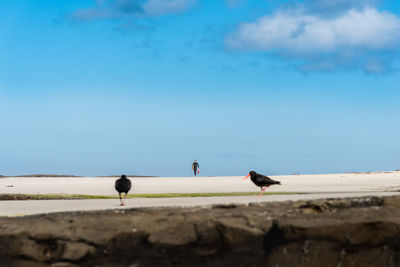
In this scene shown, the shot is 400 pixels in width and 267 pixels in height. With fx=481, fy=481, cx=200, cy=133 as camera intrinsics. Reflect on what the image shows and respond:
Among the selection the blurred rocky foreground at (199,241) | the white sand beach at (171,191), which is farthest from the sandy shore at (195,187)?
the blurred rocky foreground at (199,241)

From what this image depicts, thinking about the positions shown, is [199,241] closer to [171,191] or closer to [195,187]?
[171,191]

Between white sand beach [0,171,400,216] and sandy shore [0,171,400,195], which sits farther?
sandy shore [0,171,400,195]

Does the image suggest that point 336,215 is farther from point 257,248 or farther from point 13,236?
point 13,236

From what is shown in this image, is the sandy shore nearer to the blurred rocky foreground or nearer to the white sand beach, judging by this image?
the white sand beach

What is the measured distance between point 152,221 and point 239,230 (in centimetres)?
100

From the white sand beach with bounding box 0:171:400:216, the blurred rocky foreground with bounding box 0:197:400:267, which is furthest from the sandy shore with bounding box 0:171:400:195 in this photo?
the blurred rocky foreground with bounding box 0:197:400:267

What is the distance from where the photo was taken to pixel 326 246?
5.34 m

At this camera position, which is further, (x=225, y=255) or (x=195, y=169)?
(x=195, y=169)

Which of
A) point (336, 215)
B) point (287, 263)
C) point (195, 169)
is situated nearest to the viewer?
point (287, 263)

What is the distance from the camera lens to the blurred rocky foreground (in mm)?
5285

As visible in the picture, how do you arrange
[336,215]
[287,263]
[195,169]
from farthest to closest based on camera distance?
[195,169] → [336,215] → [287,263]

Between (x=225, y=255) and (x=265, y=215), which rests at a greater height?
(x=265, y=215)

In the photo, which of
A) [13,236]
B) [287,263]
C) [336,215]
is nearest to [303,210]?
[336,215]

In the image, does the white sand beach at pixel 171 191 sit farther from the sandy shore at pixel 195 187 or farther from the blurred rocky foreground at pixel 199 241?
the blurred rocky foreground at pixel 199 241
